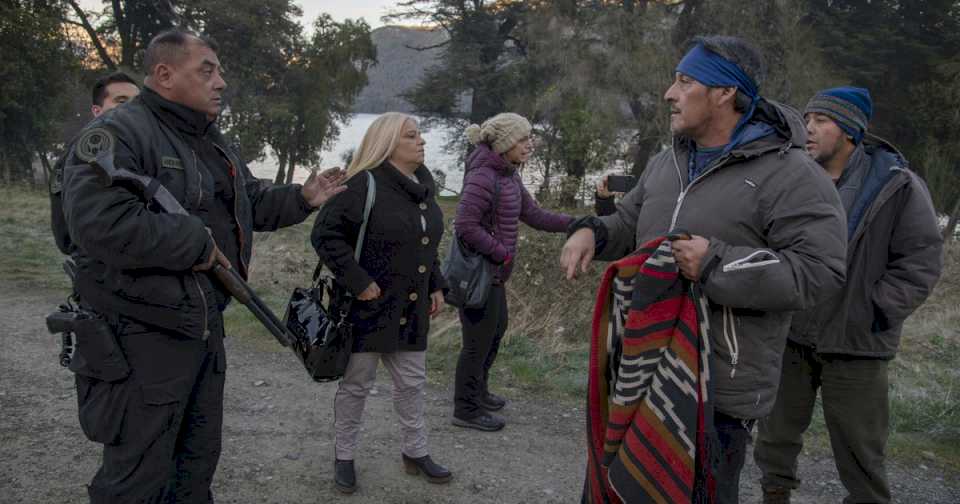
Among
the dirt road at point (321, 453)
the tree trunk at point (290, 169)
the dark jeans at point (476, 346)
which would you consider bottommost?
the tree trunk at point (290, 169)

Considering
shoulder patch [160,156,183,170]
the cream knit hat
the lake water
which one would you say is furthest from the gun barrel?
the lake water

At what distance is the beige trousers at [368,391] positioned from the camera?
12.4 feet

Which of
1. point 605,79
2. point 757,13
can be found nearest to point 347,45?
point 605,79

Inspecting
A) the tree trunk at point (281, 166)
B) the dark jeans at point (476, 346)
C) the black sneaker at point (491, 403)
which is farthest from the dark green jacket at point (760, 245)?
the tree trunk at point (281, 166)

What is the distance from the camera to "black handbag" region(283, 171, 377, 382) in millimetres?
3449

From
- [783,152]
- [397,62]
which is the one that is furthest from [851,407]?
[397,62]

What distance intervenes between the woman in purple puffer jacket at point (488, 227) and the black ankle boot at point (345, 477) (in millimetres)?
1084

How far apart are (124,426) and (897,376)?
581 cm

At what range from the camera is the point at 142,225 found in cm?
248

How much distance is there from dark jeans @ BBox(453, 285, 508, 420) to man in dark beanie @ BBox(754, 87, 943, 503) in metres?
1.90

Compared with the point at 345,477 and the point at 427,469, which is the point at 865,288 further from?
the point at 345,477

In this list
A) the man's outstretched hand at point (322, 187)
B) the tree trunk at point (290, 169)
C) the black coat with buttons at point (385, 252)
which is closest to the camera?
the man's outstretched hand at point (322, 187)

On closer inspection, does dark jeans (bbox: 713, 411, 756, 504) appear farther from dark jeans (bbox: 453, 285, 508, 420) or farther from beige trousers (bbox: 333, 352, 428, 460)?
dark jeans (bbox: 453, 285, 508, 420)

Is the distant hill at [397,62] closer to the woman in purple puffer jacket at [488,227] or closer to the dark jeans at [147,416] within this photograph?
the woman in purple puffer jacket at [488,227]
